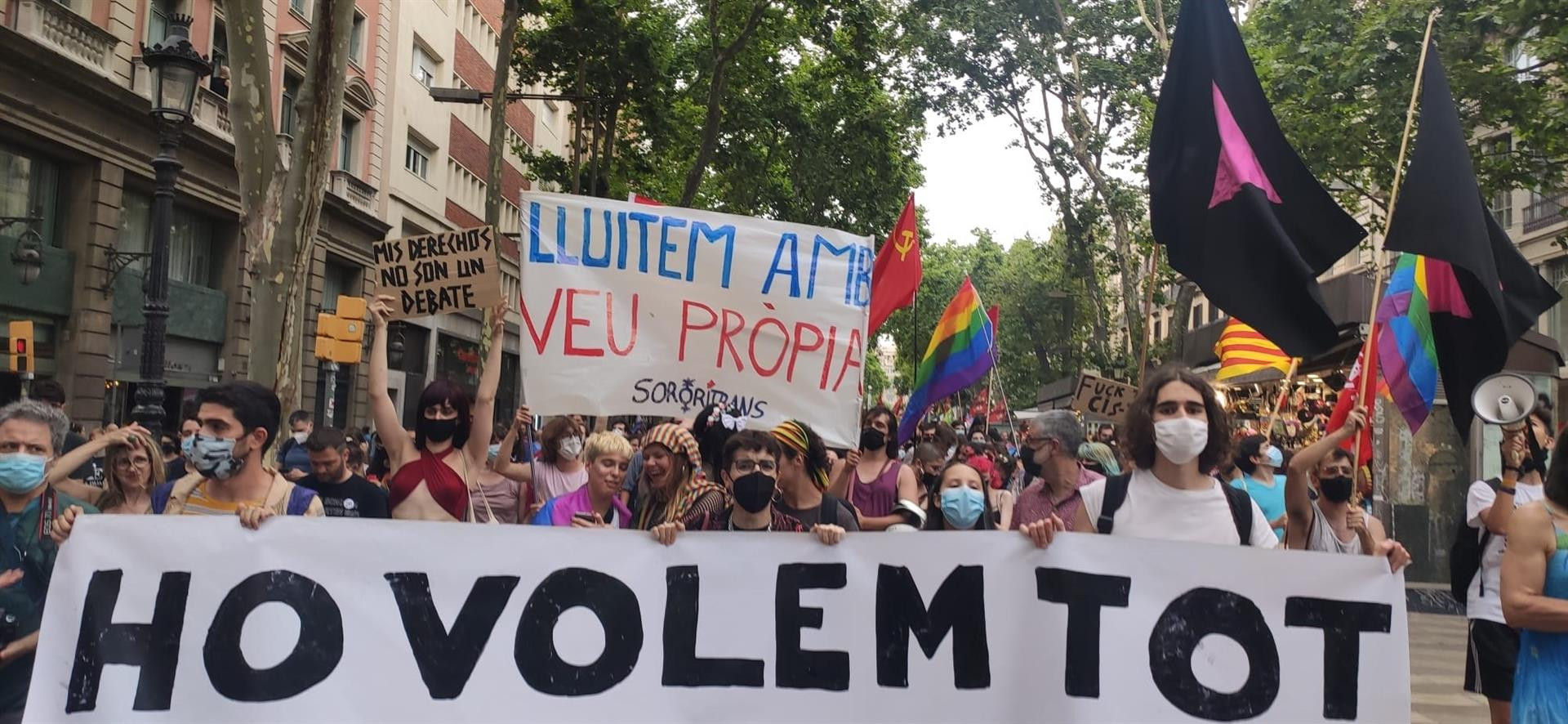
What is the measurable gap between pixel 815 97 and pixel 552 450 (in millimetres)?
22057

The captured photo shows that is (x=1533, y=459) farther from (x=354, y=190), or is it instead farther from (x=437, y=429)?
(x=354, y=190)

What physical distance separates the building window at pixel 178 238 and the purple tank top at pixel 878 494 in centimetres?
1599

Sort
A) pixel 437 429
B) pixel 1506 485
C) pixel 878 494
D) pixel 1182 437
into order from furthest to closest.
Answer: pixel 878 494
pixel 1506 485
pixel 437 429
pixel 1182 437

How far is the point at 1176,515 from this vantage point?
407 cm

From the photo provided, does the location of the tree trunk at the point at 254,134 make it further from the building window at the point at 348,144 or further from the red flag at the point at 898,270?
the building window at the point at 348,144

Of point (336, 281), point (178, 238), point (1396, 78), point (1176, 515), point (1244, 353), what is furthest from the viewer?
point (336, 281)

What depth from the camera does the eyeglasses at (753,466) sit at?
454 centimetres

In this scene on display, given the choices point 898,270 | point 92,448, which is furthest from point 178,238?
point 92,448

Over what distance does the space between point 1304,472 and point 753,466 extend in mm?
1945

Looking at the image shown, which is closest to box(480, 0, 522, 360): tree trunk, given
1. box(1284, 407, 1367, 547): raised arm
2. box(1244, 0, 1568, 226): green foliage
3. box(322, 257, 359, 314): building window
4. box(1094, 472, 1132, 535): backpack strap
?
box(322, 257, 359, 314): building window

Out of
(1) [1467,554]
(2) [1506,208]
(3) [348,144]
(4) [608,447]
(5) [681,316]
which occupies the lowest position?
(1) [1467,554]

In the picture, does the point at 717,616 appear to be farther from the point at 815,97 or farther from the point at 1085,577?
the point at 815,97

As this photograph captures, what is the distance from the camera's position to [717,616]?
14.0ft

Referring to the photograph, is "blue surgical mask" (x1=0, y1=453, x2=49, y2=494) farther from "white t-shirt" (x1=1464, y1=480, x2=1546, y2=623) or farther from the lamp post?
the lamp post
